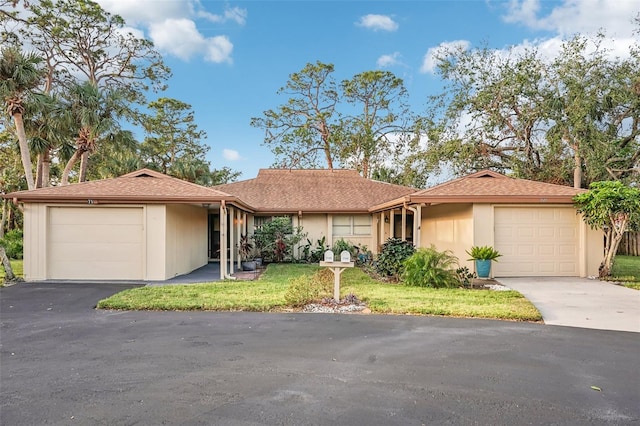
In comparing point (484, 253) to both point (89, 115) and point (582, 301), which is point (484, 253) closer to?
point (582, 301)

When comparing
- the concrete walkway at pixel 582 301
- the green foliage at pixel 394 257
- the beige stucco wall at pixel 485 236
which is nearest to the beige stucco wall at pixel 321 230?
the green foliage at pixel 394 257

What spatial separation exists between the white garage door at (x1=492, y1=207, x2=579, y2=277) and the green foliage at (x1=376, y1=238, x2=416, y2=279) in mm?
2569

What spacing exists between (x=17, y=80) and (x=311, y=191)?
12.5m

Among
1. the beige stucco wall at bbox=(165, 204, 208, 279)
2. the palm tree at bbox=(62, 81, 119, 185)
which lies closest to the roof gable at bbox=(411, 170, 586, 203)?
the beige stucco wall at bbox=(165, 204, 208, 279)

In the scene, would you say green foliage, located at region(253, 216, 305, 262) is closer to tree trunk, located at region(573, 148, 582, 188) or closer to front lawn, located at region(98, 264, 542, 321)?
front lawn, located at region(98, 264, 542, 321)

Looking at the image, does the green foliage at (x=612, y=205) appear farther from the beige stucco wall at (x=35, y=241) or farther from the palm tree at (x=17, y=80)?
the palm tree at (x=17, y=80)

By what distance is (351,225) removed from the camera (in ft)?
60.6

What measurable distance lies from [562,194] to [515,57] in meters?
10.1

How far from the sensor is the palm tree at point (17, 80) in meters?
15.2

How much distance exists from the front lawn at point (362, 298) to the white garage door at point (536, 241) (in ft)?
9.15

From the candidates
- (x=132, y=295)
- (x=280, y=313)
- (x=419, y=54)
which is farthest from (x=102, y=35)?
(x=280, y=313)

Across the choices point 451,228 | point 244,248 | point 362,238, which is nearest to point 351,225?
point 362,238

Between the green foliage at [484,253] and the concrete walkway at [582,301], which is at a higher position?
the green foliage at [484,253]

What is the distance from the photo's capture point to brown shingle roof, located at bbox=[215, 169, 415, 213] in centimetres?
1788
